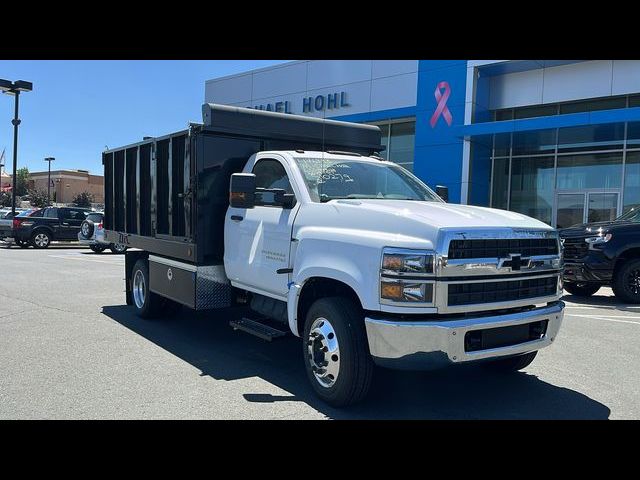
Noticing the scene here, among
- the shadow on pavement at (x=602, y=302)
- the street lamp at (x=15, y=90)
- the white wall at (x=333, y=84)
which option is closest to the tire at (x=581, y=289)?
the shadow on pavement at (x=602, y=302)

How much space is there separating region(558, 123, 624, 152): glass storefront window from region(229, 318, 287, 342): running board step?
14138 mm

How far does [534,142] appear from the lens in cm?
1900

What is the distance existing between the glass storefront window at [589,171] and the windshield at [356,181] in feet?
48.9

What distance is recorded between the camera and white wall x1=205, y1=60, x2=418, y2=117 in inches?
837

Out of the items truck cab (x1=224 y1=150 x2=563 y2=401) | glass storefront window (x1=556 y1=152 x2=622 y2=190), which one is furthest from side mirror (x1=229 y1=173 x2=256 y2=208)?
glass storefront window (x1=556 y1=152 x2=622 y2=190)

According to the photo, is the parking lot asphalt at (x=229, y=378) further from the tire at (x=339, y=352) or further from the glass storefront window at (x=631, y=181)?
the glass storefront window at (x=631, y=181)

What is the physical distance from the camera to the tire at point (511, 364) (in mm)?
5231

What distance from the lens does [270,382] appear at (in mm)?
5078

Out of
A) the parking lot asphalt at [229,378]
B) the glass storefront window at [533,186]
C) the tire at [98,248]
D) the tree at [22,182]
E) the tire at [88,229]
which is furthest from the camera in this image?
the tree at [22,182]

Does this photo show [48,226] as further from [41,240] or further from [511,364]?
[511,364]

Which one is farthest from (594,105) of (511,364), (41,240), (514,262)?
(41,240)

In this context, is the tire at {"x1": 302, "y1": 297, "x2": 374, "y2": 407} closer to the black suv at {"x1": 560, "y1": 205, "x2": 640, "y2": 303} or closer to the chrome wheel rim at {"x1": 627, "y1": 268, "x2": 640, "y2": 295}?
the black suv at {"x1": 560, "y1": 205, "x2": 640, "y2": 303}
